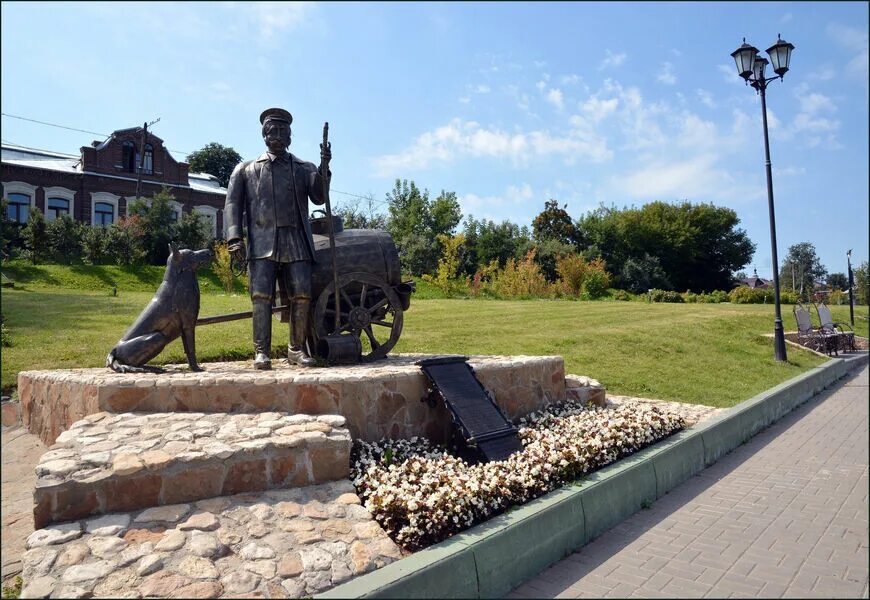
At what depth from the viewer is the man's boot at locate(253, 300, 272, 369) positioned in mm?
6070

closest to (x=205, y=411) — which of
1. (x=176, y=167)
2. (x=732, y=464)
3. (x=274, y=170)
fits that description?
(x=274, y=170)

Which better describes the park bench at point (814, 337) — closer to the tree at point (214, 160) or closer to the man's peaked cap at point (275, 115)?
the man's peaked cap at point (275, 115)

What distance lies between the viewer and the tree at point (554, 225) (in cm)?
3878

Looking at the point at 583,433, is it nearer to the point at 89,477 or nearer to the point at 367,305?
the point at 367,305

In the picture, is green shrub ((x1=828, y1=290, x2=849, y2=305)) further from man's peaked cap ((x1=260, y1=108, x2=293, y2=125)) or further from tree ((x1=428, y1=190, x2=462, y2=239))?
man's peaked cap ((x1=260, y1=108, x2=293, y2=125))

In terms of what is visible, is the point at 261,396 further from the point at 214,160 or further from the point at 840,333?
the point at 214,160

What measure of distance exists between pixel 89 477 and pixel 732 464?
593 cm

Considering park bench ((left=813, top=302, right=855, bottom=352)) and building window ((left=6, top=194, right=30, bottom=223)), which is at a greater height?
building window ((left=6, top=194, right=30, bottom=223))

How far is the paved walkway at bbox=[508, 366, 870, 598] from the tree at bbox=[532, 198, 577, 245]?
3273cm

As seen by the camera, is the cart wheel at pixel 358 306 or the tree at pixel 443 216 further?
the tree at pixel 443 216

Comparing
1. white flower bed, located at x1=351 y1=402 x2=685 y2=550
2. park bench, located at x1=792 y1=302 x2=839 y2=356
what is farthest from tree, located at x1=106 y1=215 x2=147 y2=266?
park bench, located at x1=792 y1=302 x2=839 y2=356

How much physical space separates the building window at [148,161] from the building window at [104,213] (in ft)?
8.67

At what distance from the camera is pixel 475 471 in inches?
176

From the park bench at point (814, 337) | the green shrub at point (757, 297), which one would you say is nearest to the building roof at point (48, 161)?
the green shrub at point (757, 297)
